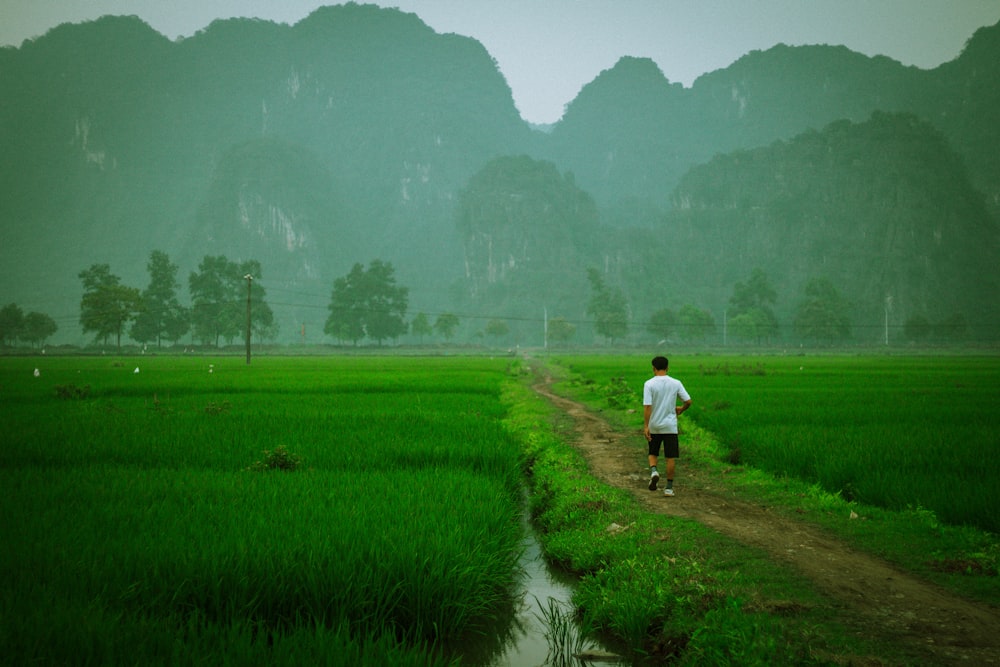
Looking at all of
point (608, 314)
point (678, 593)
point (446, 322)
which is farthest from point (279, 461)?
point (608, 314)

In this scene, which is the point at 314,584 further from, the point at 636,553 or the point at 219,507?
the point at 636,553

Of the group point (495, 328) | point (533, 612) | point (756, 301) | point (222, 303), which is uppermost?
point (756, 301)

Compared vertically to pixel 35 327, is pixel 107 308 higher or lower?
higher

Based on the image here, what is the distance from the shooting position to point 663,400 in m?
7.57

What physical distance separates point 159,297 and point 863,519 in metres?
111

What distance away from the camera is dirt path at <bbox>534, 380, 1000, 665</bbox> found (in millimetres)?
3477

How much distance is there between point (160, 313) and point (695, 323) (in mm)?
104246

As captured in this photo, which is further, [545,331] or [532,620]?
[545,331]

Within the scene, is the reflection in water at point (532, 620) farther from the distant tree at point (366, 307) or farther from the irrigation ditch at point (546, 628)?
the distant tree at point (366, 307)

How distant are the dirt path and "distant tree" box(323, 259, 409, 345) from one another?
108 m

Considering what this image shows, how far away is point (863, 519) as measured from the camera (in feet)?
20.4

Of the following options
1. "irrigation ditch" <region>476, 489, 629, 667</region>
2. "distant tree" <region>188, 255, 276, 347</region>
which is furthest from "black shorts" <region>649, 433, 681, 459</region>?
"distant tree" <region>188, 255, 276, 347</region>

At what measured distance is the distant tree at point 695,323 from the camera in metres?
119

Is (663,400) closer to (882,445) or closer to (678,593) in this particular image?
(678,593)
